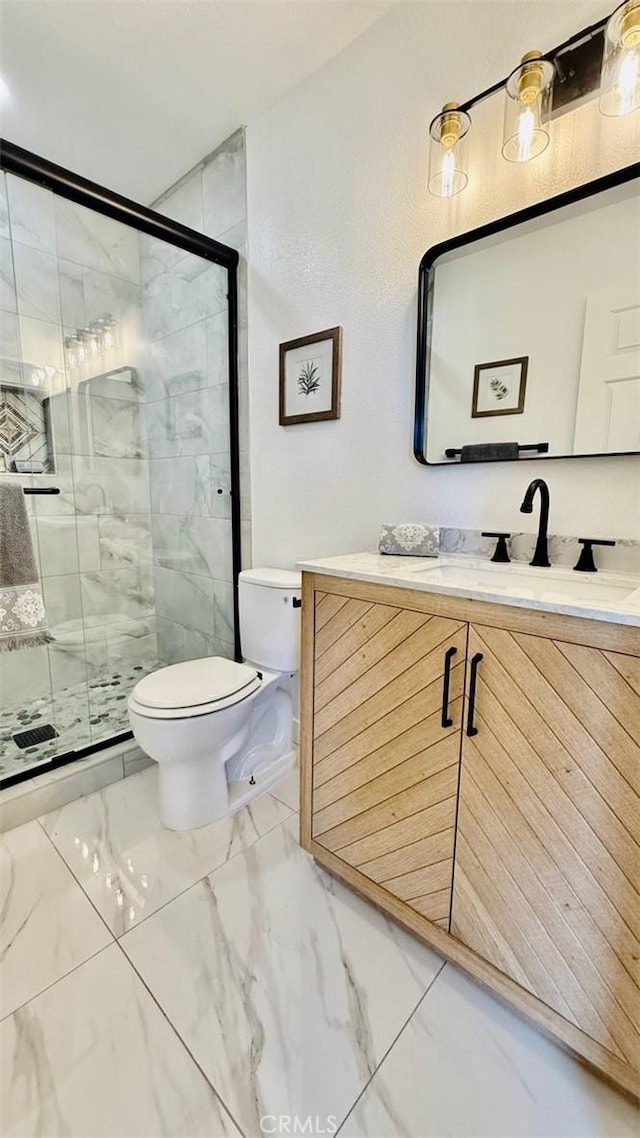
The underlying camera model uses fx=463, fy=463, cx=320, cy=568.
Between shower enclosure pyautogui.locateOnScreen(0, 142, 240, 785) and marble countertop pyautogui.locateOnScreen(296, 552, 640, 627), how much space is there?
1.07 m

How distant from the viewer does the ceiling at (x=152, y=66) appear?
1.43 meters

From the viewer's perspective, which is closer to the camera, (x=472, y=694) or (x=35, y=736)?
(x=472, y=694)

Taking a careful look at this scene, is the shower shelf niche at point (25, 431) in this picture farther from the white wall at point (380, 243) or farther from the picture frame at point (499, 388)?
the picture frame at point (499, 388)

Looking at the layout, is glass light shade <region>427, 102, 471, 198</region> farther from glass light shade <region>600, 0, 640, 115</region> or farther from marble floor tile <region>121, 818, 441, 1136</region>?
marble floor tile <region>121, 818, 441, 1136</region>

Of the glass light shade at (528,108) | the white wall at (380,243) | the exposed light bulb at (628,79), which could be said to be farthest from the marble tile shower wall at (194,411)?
the exposed light bulb at (628,79)

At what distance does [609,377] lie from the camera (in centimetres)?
114

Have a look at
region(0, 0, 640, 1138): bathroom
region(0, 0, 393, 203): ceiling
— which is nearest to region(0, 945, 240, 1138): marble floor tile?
region(0, 0, 640, 1138): bathroom

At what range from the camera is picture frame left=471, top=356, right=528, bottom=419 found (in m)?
1.27

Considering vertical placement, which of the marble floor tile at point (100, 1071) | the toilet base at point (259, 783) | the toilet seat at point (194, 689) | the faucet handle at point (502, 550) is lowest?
the marble floor tile at point (100, 1071)

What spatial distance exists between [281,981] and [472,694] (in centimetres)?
79

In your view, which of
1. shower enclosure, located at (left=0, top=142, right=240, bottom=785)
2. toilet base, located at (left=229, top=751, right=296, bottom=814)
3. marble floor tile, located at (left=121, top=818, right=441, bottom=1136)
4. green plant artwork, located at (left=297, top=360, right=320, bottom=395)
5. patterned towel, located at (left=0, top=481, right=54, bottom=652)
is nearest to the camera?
marble floor tile, located at (left=121, top=818, right=441, bottom=1136)

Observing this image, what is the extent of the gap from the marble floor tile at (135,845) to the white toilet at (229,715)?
0.06m

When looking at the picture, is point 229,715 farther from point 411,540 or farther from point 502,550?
point 502,550

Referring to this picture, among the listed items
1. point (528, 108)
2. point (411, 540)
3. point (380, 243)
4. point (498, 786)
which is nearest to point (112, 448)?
point (380, 243)
